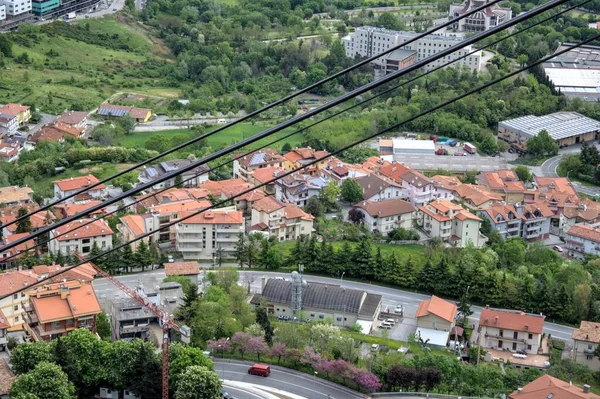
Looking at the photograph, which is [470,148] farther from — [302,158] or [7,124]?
[7,124]

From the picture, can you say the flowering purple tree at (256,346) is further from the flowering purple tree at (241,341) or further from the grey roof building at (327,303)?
the grey roof building at (327,303)

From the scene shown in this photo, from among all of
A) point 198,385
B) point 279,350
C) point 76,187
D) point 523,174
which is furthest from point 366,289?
point 523,174

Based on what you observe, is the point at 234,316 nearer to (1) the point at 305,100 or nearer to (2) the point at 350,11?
(1) the point at 305,100

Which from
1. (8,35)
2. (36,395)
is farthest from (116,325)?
(8,35)

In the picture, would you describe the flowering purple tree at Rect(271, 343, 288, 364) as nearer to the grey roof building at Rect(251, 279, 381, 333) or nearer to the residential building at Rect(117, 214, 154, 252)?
the grey roof building at Rect(251, 279, 381, 333)

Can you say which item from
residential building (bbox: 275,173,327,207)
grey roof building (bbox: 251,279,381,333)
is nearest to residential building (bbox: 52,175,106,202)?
residential building (bbox: 275,173,327,207)

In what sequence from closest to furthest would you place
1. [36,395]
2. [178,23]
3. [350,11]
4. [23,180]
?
[36,395] → [23,180] → [178,23] → [350,11]
